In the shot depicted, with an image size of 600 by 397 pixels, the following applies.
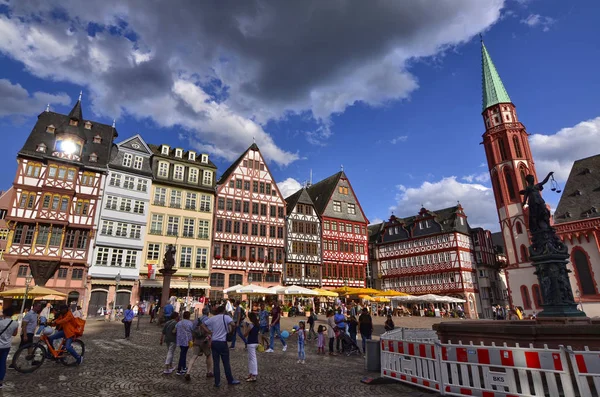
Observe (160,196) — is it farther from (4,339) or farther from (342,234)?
(4,339)

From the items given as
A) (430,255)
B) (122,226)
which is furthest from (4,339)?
(430,255)

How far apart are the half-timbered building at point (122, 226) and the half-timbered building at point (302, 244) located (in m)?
15.4

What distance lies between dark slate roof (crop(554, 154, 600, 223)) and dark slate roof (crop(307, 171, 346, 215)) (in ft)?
82.6

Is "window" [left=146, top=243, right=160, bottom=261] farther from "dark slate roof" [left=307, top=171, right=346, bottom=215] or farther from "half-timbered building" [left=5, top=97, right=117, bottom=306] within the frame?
"dark slate roof" [left=307, top=171, right=346, bottom=215]

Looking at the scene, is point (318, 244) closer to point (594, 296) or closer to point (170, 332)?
point (594, 296)

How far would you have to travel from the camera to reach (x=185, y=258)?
3525 cm

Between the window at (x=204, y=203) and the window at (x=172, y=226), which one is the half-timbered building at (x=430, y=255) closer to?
the window at (x=204, y=203)

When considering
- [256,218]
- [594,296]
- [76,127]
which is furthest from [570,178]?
[76,127]

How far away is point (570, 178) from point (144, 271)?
48.1m

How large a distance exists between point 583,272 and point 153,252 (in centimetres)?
4240

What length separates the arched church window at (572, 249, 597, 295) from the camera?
3556cm

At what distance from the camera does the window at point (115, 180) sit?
110 feet

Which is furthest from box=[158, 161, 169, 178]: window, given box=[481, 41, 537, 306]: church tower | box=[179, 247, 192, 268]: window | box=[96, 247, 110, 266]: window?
box=[481, 41, 537, 306]: church tower

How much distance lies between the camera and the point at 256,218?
1564 inches
